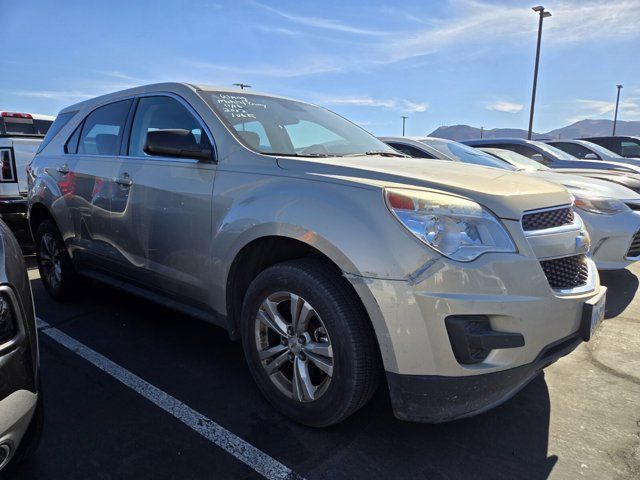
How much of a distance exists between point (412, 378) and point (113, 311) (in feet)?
10.2

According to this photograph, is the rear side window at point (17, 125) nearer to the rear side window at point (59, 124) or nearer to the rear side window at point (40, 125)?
the rear side window at point (40, 125)

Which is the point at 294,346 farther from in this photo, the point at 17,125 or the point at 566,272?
the point at 17,125

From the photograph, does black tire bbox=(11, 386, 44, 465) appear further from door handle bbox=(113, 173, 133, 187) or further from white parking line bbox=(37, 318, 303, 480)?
door handle bbox=(113, 173, 133, 187)

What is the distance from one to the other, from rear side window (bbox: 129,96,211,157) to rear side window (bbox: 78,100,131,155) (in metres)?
0.19

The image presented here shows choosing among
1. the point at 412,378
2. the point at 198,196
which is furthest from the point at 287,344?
the point at 198,196

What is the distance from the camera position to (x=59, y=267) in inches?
173

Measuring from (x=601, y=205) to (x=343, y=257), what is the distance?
363cm

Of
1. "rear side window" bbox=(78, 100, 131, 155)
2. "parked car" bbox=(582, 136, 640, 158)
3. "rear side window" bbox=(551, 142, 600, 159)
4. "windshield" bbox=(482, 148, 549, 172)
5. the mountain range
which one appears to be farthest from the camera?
the mountain range

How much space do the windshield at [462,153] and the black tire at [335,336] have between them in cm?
412

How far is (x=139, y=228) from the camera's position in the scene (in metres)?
3.28

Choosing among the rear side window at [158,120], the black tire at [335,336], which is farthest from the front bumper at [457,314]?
the rear side window at [158,120]

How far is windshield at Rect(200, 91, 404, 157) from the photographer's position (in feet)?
9.68

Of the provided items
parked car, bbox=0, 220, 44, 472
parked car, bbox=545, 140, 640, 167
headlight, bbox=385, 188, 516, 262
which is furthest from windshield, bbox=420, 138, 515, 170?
parked car, bbox=545, 140, 640, 167

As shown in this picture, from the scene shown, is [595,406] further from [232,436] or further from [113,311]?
[113,311]
